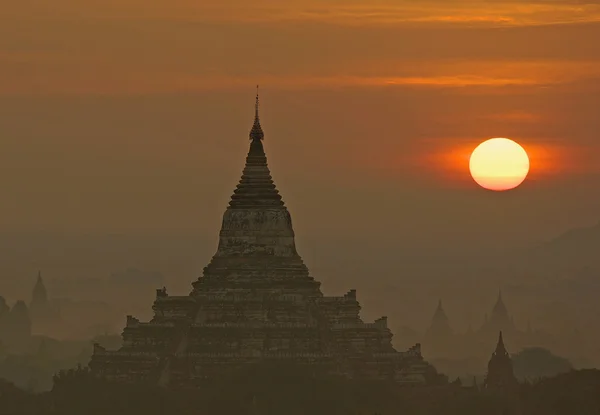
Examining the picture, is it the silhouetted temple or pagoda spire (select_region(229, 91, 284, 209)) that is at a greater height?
pagoda spire (select_region(229, 91, 284, 209))

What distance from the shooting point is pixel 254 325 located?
403 ft

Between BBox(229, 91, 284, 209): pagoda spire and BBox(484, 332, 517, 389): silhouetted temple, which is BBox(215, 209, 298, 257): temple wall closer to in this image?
BBox(229, 91, 284, 209): pagoda spire

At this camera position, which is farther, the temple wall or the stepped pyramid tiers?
the temple wall

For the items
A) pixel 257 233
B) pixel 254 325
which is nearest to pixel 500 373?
pixel 257 233

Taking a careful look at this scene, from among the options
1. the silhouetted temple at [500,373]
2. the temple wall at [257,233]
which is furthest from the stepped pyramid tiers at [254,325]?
the silhouetted temple at [500,373]

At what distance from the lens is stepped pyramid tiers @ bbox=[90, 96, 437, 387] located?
121 metres

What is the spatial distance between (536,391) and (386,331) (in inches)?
442

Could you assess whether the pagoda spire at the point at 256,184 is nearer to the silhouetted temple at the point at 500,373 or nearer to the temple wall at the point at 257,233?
the temple wall at the point at 257,233

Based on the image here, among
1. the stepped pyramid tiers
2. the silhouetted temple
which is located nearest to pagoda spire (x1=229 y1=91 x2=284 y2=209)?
the stepped pyramid tiers

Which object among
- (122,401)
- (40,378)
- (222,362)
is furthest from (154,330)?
(40,378)

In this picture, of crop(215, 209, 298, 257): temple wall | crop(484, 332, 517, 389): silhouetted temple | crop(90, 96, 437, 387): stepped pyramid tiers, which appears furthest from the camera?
crop(484, 332, 517, 389): silhouetted temple

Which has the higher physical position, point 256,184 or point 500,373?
point 256,184

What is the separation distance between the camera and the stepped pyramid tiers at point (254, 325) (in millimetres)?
121438

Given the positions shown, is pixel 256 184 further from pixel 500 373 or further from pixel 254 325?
pixel 500 373
